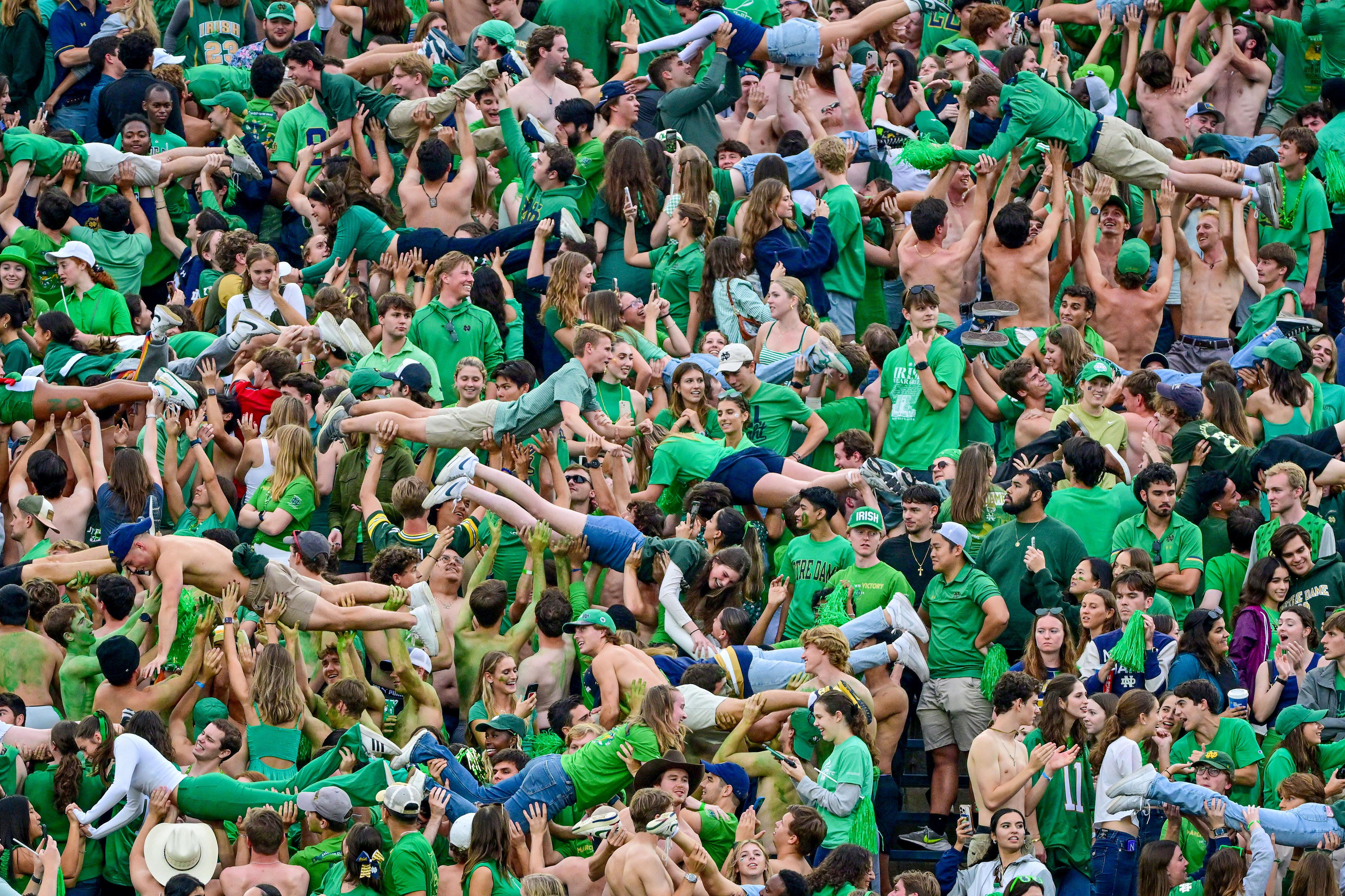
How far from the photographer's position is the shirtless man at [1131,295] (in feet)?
52.5

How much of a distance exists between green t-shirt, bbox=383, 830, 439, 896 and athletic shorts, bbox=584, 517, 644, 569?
8.81 feet

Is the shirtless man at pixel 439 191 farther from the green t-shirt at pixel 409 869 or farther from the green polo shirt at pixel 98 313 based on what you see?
the green t-shirt at pixel 409 869

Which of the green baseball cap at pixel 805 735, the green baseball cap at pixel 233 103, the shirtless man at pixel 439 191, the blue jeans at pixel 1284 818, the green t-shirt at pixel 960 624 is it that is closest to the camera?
the blue jeans at pixel 1284 818

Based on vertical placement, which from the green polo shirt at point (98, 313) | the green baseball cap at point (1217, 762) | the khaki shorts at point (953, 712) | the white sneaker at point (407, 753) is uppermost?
the green polo shirt at point (98, 313)

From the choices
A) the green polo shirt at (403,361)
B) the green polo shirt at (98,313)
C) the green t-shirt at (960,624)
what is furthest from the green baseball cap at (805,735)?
the green polo shirt at (98,313)

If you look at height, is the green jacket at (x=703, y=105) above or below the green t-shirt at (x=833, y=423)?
above

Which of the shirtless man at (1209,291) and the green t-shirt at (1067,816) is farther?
the shirtless man at (1209,291)

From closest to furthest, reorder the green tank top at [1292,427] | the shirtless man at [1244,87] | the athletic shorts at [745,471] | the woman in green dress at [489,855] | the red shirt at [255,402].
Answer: the woman in green dress at [489,855] < the athletic shorts at [745,471] < the green tank top at [1292,427] < the red shirt at [255,402] < the shirtless man at [1244,87]

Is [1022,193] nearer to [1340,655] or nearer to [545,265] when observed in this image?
[545,265]

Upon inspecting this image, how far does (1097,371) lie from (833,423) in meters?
1.63

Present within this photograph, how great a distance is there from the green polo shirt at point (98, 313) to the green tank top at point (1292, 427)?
7325mm

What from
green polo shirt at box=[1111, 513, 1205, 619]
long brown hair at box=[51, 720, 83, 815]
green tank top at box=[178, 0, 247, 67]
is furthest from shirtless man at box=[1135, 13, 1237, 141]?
long brown hair at box=[51, 720, 83, 815]

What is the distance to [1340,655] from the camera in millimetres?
12422

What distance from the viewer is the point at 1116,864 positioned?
12.1 metres
